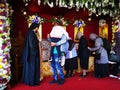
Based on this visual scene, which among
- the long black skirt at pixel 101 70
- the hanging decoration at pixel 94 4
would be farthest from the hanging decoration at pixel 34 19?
the long black skirt at pixel 101 70

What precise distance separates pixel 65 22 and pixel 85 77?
9.10 ft

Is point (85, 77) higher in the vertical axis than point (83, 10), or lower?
lower

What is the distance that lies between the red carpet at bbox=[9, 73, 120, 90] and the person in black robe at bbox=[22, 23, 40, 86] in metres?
0.19

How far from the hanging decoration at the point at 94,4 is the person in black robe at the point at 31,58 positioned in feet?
6.38

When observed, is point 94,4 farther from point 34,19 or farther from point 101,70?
point 34,19

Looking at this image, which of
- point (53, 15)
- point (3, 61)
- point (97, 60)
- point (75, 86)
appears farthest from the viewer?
point (53, 15)

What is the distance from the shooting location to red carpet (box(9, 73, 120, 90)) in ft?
19.0

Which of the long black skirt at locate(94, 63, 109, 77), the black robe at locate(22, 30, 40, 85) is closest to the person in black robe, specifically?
the black robe at locate(22, 30, 40, 85)

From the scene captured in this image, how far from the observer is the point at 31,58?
19.7 feet

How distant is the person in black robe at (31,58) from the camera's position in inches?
233

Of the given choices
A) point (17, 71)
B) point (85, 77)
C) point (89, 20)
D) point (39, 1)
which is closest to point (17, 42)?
point (17, 71)

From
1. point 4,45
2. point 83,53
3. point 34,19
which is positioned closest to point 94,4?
point 83,53

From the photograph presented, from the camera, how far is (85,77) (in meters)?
7.09

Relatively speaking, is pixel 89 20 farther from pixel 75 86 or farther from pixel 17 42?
pixel 75 86
